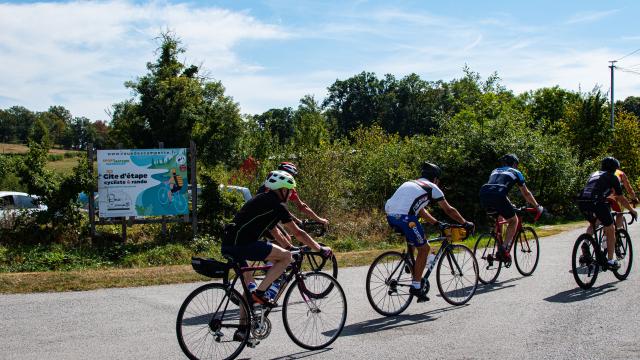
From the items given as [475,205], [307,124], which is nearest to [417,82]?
[307,124]

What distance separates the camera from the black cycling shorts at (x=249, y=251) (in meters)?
5.88

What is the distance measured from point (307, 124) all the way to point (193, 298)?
34253 mm

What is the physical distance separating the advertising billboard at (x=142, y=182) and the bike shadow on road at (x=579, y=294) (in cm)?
852

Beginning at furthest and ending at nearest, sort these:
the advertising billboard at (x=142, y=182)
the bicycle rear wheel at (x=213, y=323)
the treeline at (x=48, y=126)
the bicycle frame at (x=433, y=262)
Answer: the treeline at (x=48, y=126), the advertising billboard at (x=142, y=182), the bicycle frame at (x=433, y=262), the bicycle rear wheel at (x=213, y=323)

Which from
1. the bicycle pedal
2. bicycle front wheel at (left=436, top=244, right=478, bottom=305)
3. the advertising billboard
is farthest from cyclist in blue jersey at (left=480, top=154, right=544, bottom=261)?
the advertising billboard

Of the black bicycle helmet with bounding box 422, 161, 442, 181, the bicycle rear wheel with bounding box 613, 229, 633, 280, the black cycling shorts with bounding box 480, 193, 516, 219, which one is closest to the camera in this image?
the black bicycle helmet with bounding box 422, 161, 442, 181

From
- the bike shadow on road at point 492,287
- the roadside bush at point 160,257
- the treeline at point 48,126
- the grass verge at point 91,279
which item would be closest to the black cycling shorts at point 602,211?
the bike shadow on road at point 492,287

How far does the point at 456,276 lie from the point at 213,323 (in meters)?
3.67

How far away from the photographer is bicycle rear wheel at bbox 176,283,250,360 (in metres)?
5.49

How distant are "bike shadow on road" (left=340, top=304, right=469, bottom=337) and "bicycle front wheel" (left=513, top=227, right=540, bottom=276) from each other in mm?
2723

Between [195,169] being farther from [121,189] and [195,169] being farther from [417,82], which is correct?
[417,82]

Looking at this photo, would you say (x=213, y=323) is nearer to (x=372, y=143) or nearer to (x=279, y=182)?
(x=279, y=182)

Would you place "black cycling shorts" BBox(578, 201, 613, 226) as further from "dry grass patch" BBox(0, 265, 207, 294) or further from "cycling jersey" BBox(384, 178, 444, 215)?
"dry grass patch" BBox(0, 265, 207, 294)

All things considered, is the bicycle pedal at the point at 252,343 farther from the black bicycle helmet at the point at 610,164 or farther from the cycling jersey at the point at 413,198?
the black bicycle helmet at the point at 610,164
